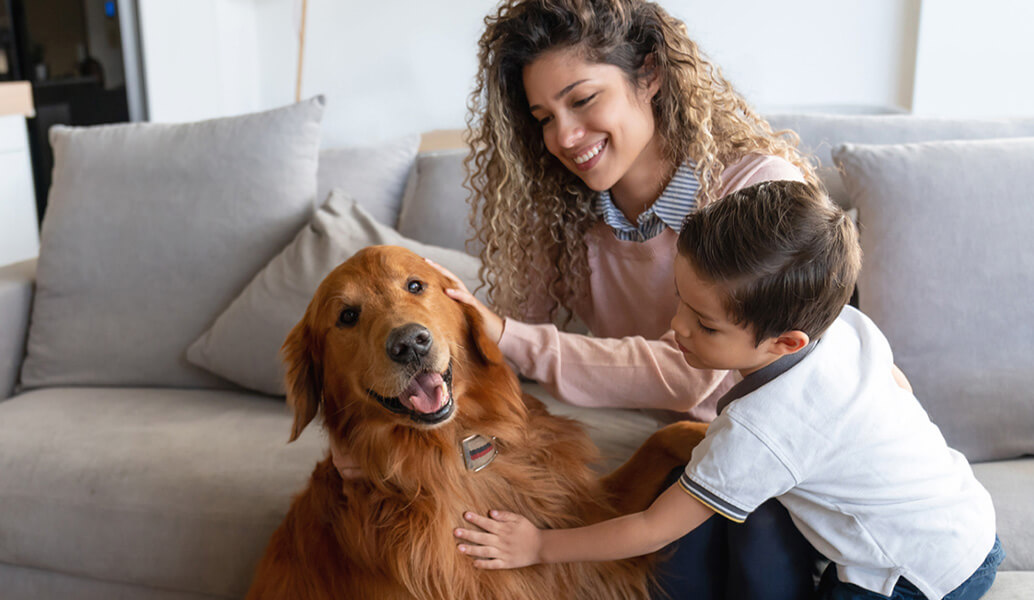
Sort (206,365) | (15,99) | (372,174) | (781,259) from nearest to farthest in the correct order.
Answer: (781,259) → (206,365) → (372,174) → (15,99)

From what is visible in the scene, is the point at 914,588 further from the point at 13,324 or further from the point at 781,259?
the point at 13,324

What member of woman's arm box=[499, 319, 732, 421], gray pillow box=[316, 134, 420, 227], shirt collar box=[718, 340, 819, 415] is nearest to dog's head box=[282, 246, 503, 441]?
woman's arm box=[499, 319, 732, 421]

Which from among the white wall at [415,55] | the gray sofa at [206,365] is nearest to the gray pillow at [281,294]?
the gray sofa at [206,365]

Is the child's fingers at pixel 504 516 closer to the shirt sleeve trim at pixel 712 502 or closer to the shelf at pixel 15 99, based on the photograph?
the shirt sleeve trim at pixel 712 502

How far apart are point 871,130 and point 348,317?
1.59 metres

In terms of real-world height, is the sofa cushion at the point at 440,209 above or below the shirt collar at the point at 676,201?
below

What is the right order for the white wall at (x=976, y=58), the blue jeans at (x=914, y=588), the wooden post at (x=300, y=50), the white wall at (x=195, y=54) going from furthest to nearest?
the white wall at (x=195, y=54)
the wooden post at (x=300, y=50)
the white wall at (x=976, y=58)
the blue jeans at (x=914, y=588)

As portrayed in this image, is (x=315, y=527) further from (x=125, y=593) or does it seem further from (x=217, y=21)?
(x=217, y=21)

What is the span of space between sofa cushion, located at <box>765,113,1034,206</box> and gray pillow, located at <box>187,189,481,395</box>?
0.98 metres

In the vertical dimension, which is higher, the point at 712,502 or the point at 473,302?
the point at 473,302

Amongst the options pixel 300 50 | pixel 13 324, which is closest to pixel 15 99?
pixel 300 50

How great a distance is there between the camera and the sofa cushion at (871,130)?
217cm

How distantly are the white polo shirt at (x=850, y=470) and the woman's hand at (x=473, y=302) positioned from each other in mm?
510

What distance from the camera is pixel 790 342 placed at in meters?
1.19
